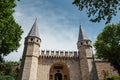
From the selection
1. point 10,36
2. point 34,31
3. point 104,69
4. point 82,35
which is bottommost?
point 104,69

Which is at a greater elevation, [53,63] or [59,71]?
[53,63]

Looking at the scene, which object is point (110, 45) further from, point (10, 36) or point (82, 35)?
point (10, 36)

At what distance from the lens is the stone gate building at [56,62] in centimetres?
2336

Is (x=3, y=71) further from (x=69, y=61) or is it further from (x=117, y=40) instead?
(x=117, y=40)

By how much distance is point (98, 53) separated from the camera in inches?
1037

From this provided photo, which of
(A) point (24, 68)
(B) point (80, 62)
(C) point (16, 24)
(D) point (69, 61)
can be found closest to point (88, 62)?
(B) point (80, 62)

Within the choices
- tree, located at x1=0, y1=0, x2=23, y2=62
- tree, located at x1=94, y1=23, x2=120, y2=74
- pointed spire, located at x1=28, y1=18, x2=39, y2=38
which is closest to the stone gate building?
pointed spire, located at x1=28, y1=18, x2=39, y2=38

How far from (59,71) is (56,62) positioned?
2386 mm

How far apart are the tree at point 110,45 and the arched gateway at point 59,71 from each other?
637 centimetres

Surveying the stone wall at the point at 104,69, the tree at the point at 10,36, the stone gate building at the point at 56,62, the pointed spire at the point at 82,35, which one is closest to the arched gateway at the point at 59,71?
the stone gate building at the point at 56,62

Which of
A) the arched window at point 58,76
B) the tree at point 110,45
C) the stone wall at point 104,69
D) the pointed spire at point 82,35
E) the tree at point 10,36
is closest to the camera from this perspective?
the tree at point 10,36

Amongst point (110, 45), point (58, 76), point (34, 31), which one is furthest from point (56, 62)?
point (110, 45)

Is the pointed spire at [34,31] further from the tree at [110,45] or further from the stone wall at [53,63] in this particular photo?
the tree at [110,45]

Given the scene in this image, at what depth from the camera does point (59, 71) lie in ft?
90.1
